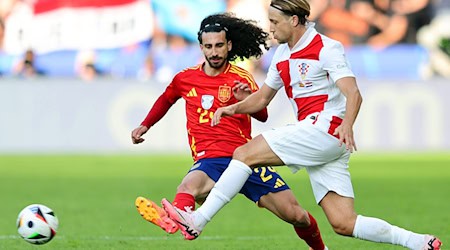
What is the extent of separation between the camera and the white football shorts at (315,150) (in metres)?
7.95

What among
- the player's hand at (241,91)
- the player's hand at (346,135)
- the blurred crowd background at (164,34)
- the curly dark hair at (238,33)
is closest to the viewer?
the player's hand at (346,135)

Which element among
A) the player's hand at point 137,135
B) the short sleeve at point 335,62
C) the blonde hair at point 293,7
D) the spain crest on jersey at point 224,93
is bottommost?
the player's hand at point 137,135

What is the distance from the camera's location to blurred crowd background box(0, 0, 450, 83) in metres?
25.1

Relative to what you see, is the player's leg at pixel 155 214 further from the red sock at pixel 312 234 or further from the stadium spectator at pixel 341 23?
the stadium spectator at pixel 341 23

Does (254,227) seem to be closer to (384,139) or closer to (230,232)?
(230,232)

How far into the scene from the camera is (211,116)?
9109mm

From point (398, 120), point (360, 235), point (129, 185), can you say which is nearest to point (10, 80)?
point (129, 185)

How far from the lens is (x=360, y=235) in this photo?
801 centimetres

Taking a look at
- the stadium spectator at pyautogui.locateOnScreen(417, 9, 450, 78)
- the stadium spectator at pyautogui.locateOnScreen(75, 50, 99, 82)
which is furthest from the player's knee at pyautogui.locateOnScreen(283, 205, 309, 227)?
the stadium spectator at pyautogui.locateOnScreen(417, 9, 450, 78)

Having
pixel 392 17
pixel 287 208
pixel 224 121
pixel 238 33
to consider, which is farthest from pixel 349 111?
pixel 392 17

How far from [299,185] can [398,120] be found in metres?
5.50

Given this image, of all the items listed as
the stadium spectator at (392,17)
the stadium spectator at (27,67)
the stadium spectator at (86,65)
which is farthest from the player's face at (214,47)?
the stadium spectator at (392,17)

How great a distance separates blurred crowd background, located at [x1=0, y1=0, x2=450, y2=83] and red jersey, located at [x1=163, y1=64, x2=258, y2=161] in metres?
15.3

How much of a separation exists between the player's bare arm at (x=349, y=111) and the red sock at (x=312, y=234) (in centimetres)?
150
